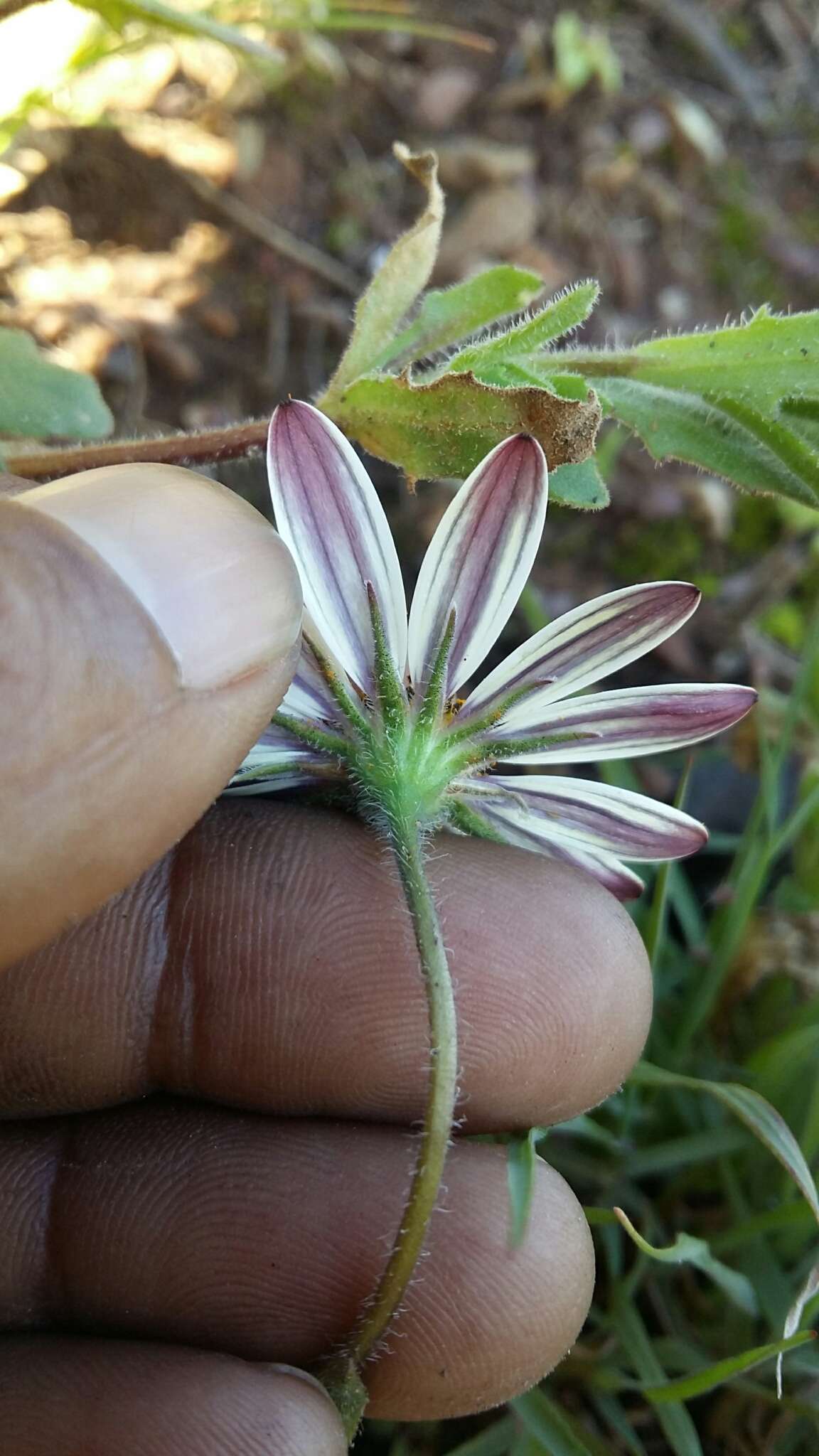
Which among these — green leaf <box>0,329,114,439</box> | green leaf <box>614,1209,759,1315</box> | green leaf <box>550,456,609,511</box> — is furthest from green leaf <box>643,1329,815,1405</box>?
green leaf <box>0,329,114,439</box>

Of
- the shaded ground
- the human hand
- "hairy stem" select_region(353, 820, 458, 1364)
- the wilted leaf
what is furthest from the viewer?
the shaded ground

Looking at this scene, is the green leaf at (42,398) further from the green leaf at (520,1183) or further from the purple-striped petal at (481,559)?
the green leaf at (520,1183)

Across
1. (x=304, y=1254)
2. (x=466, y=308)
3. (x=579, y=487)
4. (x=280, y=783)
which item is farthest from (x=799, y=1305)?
(x=466, y=308)

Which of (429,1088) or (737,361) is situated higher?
(737,361)

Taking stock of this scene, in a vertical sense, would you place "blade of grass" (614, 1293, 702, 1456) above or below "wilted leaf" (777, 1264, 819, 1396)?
below

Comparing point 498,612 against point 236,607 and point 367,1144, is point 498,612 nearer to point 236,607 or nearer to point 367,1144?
point 236,607

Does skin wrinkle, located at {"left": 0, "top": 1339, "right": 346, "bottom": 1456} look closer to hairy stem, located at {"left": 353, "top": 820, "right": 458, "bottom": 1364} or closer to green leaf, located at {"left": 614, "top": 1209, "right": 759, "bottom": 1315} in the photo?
hairy stem, located at {"left": 353, "top": 820, "right": 458, "bottom": 1364}

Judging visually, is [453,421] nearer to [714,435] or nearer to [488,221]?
[714,435]
